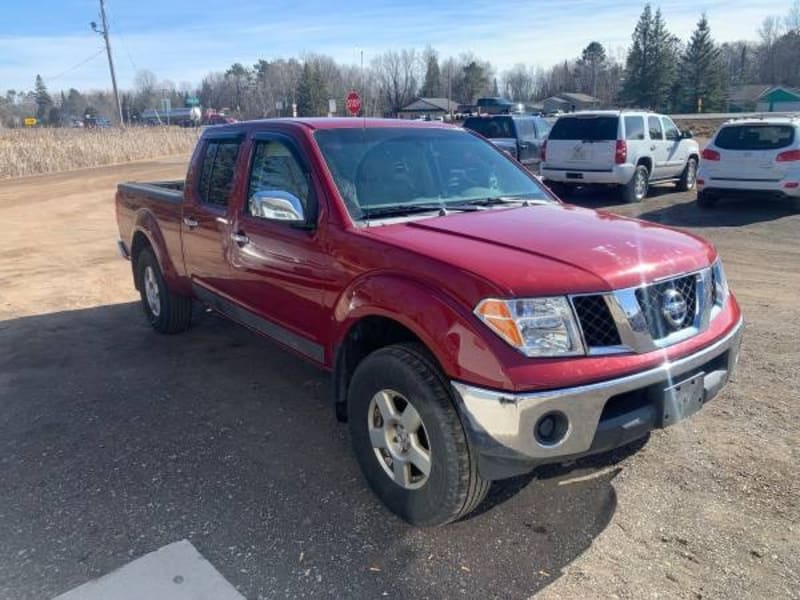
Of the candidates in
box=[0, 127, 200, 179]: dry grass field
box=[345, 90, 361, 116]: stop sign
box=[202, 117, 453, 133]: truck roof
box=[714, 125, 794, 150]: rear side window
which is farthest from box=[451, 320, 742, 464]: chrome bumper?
box=[0, 127, 200, 179]: dry grass field

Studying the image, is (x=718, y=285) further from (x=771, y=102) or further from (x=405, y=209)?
(x=771, y=102)

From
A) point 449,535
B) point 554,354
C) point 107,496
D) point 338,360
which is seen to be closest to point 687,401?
point 554,354

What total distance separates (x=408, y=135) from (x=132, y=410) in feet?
8.55

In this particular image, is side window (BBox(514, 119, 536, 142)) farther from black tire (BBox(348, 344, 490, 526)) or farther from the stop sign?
black tire (BBox(348, 344, 490, 526))

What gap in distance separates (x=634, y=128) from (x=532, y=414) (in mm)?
12581

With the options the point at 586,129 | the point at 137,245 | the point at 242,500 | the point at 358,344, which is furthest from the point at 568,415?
the point at 586,129

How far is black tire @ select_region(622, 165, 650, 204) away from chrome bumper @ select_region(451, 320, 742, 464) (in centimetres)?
→ 1180

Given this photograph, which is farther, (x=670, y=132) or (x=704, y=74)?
(x=704, y=74)

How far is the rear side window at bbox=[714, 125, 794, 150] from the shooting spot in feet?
38.6

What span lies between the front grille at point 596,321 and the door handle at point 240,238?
2.34m

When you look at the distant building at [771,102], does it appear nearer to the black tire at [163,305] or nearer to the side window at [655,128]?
the side window at [655,128]

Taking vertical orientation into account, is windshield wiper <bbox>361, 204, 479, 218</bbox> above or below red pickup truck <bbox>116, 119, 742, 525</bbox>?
above

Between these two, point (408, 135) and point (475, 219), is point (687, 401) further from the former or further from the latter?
point (408, 135)

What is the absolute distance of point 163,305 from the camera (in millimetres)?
5957
